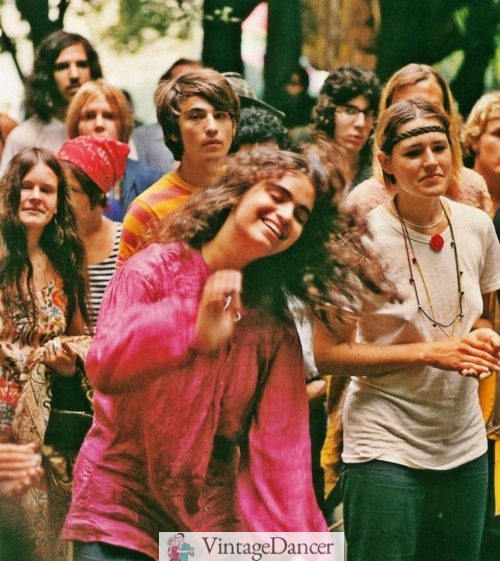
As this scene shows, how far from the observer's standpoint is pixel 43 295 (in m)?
3.12

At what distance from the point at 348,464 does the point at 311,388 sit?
10.4 inches

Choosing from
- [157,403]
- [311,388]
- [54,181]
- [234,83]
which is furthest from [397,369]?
[54,181]

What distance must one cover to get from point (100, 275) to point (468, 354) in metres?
1.18

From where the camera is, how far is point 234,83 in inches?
120

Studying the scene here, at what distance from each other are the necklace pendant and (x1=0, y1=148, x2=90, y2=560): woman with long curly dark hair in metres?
1.12

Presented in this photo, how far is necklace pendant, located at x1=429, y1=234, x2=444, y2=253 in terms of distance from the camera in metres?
2.95

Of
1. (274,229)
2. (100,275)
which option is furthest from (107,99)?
(274,229)

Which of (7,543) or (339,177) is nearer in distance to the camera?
(339,177)

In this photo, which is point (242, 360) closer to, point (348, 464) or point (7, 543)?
point (348, 464)

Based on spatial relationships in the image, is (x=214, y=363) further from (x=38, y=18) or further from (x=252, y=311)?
(x=38, y=18)

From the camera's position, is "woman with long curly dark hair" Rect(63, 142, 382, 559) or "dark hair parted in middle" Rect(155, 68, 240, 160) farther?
"dark hair parted in middle" Rect(155, 68, 240, 160)

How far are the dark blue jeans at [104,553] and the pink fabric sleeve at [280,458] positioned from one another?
364 millimetres
